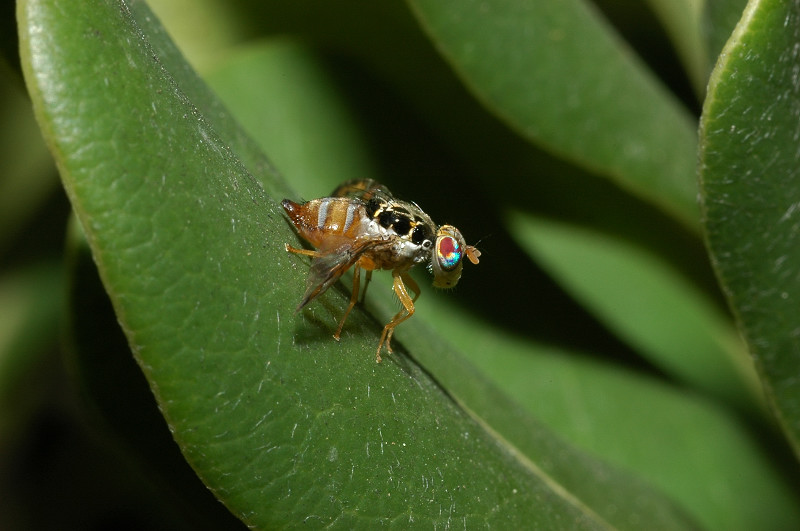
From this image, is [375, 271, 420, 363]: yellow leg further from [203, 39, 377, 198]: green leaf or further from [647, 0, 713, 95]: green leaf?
[647, 0, 713, 95]: green leaf

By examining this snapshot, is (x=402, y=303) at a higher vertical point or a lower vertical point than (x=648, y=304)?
higher

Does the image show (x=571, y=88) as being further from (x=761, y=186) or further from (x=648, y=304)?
(x=648, y=304)

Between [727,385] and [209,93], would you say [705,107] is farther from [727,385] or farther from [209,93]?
[727,385]

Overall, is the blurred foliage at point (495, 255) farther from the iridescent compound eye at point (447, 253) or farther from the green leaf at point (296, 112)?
the iridescent compound eye at point (447, 253)

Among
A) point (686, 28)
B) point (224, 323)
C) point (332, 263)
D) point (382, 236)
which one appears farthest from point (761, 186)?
point (686, 28)

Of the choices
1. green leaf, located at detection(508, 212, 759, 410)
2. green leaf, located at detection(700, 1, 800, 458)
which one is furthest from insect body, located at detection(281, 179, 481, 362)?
green leaf, located at detection(508, 212, 759, 410)

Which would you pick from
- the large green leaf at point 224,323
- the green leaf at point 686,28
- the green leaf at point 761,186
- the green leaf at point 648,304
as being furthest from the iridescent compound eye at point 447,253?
the green leaf at point 686,28

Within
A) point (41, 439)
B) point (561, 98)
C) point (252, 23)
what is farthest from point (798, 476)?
point (41, 439)
